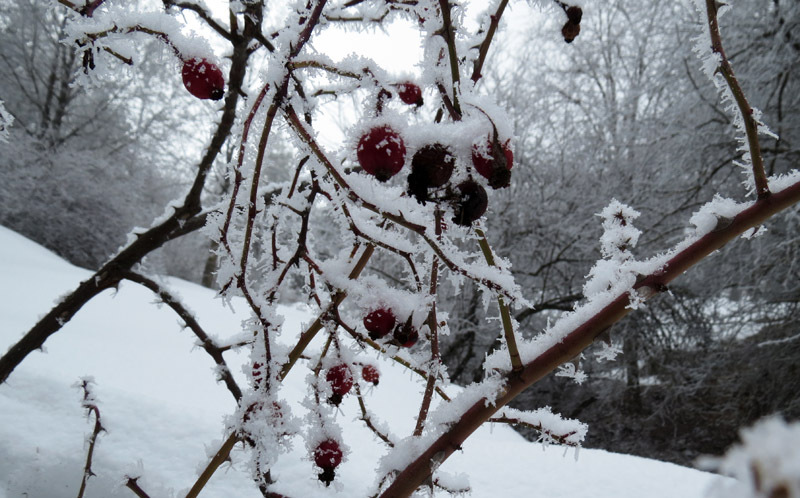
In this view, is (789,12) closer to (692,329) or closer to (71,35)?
(692,329)

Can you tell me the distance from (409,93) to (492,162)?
181 mm

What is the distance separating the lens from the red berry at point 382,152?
36 cm

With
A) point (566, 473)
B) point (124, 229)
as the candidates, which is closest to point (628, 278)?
point (566, 473)

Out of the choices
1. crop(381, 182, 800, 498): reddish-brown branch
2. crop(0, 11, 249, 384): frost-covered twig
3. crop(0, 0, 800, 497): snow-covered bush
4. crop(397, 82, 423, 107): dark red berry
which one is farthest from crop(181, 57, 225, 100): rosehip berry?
crop(381, 182, 800, 498): reddish-brown branch

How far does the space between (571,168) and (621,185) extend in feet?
1.96

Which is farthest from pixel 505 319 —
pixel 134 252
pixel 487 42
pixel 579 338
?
pixel 134 252

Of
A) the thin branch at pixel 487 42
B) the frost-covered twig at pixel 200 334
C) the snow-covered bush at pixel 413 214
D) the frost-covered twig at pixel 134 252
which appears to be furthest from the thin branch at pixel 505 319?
the frost-covered twig at pixel 134 252

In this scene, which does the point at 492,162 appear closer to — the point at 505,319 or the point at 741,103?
the point at 505,319

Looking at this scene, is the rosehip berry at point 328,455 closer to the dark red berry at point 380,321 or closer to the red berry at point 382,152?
the dark red berry at point 380,321

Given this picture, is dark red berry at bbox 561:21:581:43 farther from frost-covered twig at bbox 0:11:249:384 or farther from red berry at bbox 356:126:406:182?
frost-covered twig at bbox 0:11:249:384

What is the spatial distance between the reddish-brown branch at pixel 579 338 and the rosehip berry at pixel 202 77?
40 cm

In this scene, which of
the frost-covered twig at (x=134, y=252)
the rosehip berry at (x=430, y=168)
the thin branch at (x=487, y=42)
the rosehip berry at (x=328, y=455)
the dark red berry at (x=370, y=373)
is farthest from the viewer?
the frost-covered twig at (x=134, y=252)

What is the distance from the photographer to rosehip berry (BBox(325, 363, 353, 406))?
55 centimetres

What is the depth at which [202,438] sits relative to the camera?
1.03m
